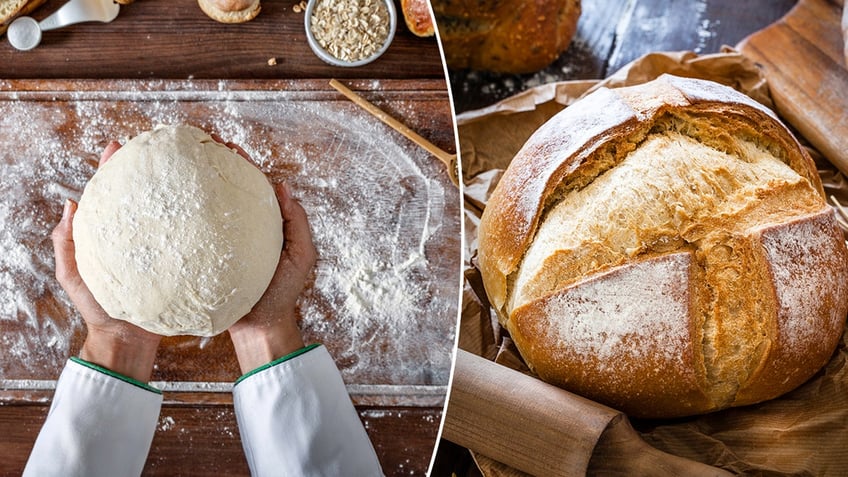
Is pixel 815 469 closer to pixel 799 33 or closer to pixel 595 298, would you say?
pixel 595 298

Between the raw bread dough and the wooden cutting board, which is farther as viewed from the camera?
the wooden cutting board

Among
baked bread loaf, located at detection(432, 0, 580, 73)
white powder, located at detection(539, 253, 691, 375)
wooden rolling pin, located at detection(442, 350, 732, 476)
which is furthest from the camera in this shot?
baked bread loaf, located at detection(432, 0, 580, 73)

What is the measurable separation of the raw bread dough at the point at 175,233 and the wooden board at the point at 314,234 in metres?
0.03

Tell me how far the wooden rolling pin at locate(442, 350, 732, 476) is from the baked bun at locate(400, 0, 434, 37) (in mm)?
381

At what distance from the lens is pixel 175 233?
0.56 metres

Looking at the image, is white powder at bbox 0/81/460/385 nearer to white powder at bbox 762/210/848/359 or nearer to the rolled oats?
the rolled oats

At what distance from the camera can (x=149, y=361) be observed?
606 mm

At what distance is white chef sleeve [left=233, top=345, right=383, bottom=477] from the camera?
1.94 ft

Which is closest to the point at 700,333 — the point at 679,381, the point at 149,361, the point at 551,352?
the point at 679,381

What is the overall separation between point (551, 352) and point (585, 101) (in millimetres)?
374

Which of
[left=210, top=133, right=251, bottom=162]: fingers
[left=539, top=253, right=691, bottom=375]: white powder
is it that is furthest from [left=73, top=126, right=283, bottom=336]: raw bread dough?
[left=539, top=253, right=691, bottom=375]: white powder

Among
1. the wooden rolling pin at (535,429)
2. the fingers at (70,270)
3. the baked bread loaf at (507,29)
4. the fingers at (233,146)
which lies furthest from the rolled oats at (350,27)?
the baked bread loaf at (507,29)

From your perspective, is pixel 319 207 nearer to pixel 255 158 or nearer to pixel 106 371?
pixel 255 158

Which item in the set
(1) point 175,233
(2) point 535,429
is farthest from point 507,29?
(1) point 175,233
